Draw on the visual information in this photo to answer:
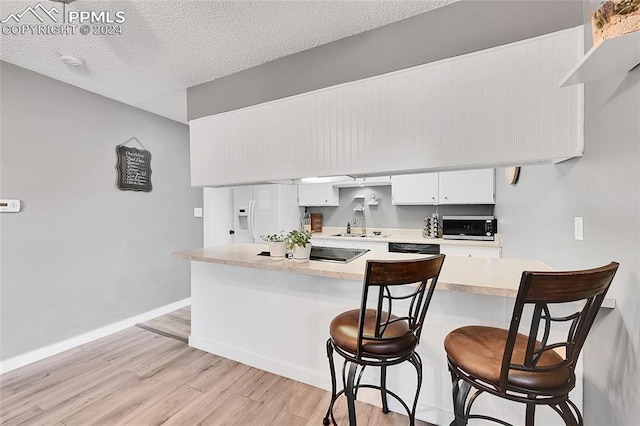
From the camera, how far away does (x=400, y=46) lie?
6.32 feet

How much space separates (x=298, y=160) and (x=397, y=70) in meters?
0.96

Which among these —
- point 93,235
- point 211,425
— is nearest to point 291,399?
point 211,425

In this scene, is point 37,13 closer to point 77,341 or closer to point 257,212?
point 257,212

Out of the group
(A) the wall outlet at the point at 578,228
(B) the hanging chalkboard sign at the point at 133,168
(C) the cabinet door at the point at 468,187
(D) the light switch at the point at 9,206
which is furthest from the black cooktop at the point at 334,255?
(D) the light switch at the point at 9,206

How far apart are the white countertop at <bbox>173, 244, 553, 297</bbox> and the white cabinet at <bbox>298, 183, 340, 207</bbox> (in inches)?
84.8

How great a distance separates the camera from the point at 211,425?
1.68 m

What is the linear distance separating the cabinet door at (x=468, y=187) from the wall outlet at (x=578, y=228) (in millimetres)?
2026

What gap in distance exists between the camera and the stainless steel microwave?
324 cm

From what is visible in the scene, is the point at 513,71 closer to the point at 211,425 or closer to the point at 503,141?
the point at 503,141

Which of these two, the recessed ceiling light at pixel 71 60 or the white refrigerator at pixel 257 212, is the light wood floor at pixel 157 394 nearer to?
Result: the white refrigerator at pixel 257 212

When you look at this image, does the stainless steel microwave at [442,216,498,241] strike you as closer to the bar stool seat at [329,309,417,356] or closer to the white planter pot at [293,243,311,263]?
the white planter pot at [293,243,311,263]

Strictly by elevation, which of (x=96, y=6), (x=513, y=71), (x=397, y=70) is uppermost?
(x=96, y=6)

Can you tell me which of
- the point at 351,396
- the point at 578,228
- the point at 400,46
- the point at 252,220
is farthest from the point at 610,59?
the point at 252,220

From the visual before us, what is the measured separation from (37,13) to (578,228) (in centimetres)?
337
